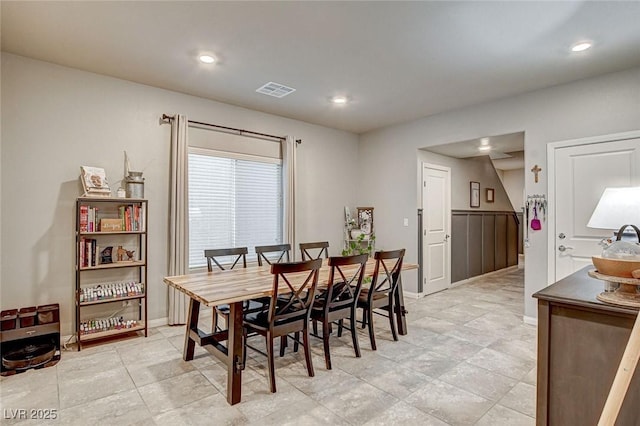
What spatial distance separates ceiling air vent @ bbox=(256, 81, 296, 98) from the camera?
3770mm

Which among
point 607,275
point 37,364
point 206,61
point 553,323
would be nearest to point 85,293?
point 37,364

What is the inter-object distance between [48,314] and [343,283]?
2617mm

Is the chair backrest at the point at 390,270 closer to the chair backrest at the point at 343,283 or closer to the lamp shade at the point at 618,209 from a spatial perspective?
the chair backrest at the point at 343,283

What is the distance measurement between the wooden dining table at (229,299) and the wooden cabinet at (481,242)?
11.3 feet

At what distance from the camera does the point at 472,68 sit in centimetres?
333

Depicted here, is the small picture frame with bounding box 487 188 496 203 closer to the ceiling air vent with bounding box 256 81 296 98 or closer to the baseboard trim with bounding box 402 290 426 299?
the baseboard trim with bounding box 402 290 426 299

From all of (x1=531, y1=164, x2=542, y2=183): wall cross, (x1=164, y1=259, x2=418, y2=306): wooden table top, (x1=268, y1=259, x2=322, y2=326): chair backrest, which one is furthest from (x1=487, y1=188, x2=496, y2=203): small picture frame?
(x1=268, y1=259, x2=322, y2=326): chair backrest

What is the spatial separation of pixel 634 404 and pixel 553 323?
15.3 inches

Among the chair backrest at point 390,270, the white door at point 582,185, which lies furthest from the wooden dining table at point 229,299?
the white door at point 582,185

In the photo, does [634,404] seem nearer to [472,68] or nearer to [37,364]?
[472,68]

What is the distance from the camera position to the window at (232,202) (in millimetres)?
4180

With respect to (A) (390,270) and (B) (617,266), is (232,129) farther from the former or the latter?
(B) (617,266)

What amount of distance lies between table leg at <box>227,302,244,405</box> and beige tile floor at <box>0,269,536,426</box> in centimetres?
8

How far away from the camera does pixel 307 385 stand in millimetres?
2512
